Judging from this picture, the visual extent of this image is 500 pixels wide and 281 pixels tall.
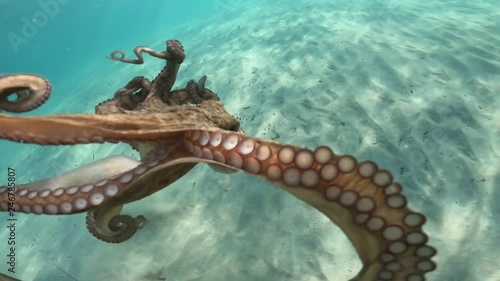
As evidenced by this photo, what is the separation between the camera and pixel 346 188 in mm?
1679

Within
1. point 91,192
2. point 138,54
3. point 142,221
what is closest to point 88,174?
point 91,192

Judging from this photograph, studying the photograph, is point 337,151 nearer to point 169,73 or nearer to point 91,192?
point 169,73

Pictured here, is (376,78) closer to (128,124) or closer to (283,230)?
(283,230)

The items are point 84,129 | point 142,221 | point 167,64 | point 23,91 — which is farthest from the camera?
point 142,221

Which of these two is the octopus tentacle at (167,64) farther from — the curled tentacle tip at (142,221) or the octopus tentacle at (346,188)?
the curled tentacle tip at (142,221)

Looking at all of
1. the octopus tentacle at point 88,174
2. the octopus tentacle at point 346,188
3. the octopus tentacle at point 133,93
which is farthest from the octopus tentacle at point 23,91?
the octopus tentacle at point 346,188

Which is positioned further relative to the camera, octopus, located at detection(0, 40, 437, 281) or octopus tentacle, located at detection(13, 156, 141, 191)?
octopus tentacle, located at detection(13, 156, 141, 191)

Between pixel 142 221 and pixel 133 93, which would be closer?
pixel 133 93

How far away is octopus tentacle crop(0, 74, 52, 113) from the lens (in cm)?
244

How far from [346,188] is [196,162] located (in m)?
0.98

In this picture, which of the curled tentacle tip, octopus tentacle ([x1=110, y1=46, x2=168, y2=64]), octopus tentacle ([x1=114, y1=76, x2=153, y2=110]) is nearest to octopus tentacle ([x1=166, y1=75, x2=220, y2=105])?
octopus tentacle ([x1=114, y1=76, x2=153, y2=110])

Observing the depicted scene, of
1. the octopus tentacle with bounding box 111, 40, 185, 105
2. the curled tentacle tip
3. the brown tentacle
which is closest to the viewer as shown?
the brown tentacle

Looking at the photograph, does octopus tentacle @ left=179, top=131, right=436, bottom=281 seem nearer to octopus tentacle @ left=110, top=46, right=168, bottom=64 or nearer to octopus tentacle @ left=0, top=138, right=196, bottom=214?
octopus tentacle @ left=0, top=138, right=196, bottom=214

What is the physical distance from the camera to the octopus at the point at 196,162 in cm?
167
